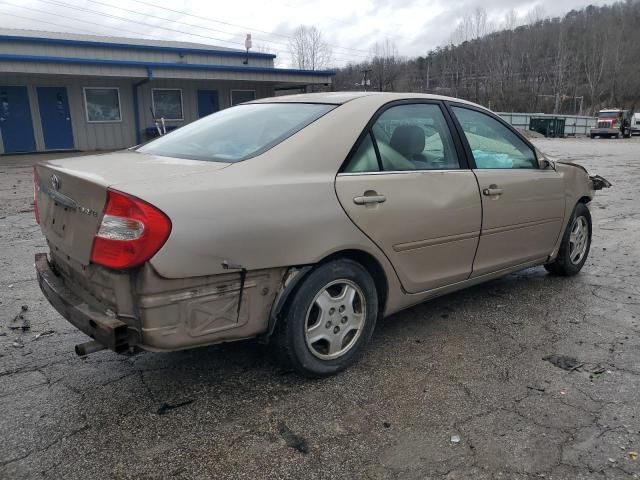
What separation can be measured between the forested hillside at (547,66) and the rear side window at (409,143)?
7611 cm

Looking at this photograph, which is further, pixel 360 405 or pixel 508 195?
pixel 508 195

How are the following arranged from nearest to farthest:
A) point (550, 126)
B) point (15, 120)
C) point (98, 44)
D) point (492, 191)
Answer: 1. point (492, 191)
2. point (15, 120)
3. point (98, 44)
4. point (550, 126)

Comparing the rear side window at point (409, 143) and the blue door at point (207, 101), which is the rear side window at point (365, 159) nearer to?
the rear side window at point (409, 143)

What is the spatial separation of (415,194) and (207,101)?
19.8 meters

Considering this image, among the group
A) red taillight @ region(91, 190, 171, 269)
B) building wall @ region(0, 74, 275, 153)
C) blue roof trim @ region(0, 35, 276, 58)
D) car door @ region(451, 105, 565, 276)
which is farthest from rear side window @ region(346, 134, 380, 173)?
building wall @ region(0, 74, 275, 153)

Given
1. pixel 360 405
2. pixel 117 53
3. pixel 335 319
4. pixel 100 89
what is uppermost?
pixel 117 53

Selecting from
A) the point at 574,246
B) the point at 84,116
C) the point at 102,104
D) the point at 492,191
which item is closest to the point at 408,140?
the point at 492,191

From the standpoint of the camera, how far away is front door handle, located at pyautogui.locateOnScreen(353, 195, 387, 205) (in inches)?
114

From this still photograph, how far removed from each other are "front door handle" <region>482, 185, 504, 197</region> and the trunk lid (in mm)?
1904

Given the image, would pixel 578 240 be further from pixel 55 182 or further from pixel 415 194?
pixel 55 182

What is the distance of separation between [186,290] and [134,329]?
292mm

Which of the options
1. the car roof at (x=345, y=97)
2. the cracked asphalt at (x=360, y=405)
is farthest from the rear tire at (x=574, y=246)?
the car roof at (x=345, y=97)

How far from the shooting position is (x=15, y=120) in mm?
17766

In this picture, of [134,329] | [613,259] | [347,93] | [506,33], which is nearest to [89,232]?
[134,329]
